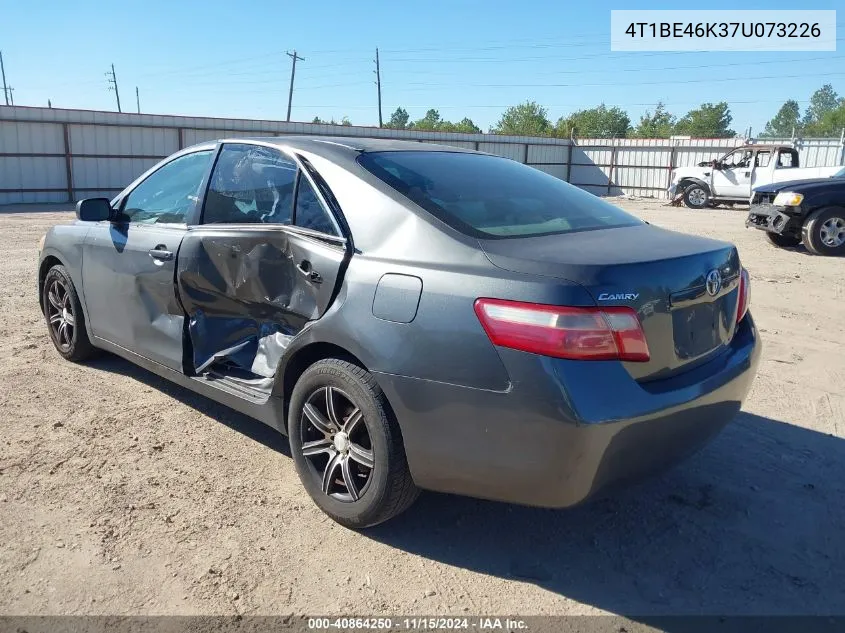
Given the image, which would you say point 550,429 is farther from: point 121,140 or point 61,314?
point 121,140

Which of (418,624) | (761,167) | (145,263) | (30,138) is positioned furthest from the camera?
(30,138)

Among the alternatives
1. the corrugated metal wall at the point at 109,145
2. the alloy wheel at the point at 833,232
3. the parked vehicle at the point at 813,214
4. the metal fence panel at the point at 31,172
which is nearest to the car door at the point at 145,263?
the parked vehicle at the point at 813,214

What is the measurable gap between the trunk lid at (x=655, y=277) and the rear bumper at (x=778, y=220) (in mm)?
9307

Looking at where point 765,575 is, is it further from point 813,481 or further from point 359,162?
point 359,162

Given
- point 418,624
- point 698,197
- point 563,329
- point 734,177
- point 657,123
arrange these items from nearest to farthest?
point 563,329 → point 418,624 → point 734,177 → point 698,197 → point 657,123

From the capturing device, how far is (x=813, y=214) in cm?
1092

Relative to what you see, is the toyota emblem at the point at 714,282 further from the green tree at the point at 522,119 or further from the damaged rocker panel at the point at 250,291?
the green tree at the point at 522,119

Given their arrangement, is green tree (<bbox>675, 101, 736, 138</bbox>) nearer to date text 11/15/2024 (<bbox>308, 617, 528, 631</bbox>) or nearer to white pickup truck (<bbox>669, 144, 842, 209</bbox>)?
white pickup truck (<bbox>669, 144, 842, 209</bbox>)

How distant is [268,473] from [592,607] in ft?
5.47

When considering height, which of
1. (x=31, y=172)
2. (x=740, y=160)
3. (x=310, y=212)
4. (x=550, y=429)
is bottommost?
(x=550, y=429)

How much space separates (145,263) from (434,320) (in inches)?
86.3

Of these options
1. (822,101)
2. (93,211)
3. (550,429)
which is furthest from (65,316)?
(822,101)

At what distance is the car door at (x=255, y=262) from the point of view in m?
3.05

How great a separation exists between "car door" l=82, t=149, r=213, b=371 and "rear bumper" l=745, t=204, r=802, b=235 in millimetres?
9958
